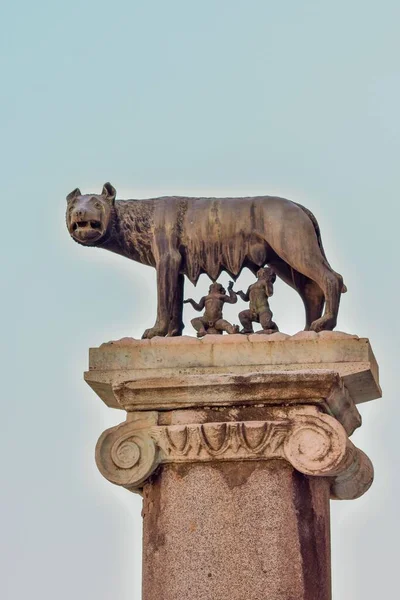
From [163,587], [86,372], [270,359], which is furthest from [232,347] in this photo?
[163,587]

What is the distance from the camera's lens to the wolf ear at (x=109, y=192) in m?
13.3

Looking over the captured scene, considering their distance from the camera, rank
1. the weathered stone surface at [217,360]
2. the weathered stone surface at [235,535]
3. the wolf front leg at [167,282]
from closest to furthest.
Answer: the weathered stone surface at [235,535] < the weathered stone surface at [217,360] < the wolf front leg at [167,282]

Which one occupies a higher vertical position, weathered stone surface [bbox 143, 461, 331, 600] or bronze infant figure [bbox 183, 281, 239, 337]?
bronze infant figure [bbox 183, 281, 239, 337]

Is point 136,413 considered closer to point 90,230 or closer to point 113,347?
point 113,347

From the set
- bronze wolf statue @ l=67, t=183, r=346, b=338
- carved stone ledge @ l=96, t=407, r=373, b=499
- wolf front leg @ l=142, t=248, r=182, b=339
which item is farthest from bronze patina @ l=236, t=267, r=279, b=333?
carved stone ledge @ l=96, t=407, r=373, b=499

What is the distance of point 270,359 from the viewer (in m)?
12.1

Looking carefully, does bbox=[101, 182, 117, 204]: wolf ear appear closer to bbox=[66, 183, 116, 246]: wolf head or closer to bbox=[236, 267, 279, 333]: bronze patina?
bbox=[66, 183, 116, 246]: wolf head

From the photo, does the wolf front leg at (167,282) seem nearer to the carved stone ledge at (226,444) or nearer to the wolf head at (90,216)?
the wolf head at (90,216)

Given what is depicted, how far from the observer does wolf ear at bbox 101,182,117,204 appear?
13328 mm

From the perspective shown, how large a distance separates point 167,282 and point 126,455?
1639 millimetres

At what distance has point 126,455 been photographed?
40.0 feet

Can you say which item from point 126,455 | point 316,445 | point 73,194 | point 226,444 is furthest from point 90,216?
point 316,445

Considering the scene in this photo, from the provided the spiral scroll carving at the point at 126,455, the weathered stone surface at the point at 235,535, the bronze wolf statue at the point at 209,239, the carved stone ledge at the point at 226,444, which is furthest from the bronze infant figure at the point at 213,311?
the weathered stone surface at the point at 235,535

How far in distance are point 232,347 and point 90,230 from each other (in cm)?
188
